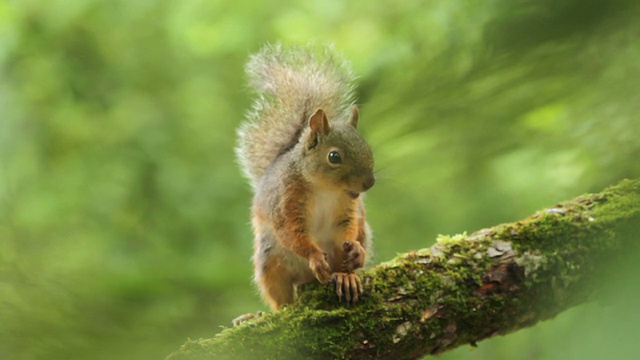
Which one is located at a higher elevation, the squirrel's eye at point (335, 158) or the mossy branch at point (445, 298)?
the squirrel's eye at point (335, 158)

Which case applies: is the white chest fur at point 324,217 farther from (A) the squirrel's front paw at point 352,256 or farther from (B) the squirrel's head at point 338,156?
(A) the squirrel's front paw at point 352,256

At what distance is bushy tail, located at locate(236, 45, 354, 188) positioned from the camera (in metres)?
2.86

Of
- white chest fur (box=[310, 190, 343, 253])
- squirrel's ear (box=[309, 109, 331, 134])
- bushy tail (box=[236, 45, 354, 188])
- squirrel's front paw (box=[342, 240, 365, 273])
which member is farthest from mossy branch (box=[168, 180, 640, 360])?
bushy tail (box=[236, 45, 354, 188])

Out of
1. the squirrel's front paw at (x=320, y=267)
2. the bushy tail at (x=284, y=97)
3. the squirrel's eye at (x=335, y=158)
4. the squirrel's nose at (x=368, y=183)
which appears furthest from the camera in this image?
the bushy tail at (x=284, y=97)

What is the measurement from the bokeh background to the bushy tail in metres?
0.13

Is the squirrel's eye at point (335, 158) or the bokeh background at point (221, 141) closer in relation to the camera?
the bokeh background at point (221, 141)

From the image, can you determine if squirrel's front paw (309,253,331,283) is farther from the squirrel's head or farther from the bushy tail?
the bushy tail

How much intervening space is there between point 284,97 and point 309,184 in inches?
21.4

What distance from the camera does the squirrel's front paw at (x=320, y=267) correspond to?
2.17 meters

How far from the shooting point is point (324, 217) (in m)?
2.63

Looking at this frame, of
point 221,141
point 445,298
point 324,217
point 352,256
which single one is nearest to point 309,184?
point 324,217

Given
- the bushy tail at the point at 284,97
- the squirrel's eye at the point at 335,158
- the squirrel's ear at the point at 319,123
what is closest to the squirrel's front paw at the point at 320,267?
the squirrel's eye at the point at 335,158

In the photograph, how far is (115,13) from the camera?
2.61m

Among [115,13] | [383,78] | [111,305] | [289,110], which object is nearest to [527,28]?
[383,78]
